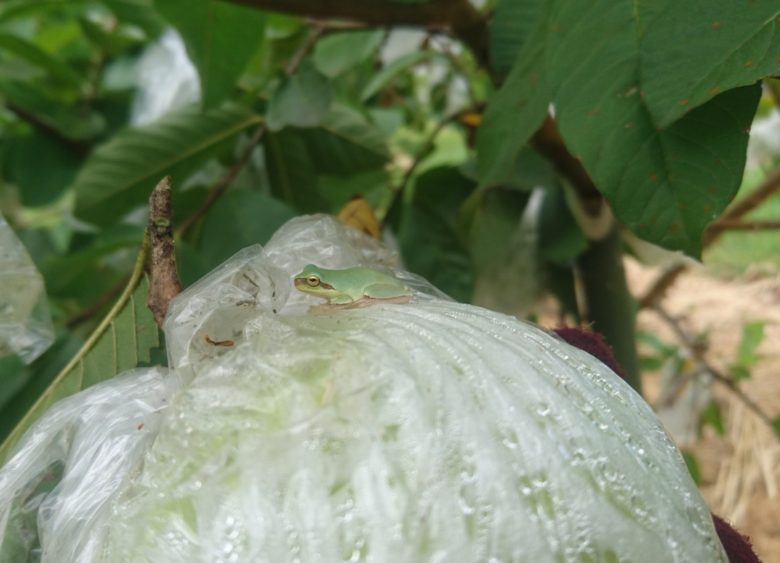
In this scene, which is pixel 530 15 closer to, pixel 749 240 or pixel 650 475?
pixel 650 475

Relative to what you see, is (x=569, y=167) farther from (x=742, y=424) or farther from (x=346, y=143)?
(x=742, y=424)

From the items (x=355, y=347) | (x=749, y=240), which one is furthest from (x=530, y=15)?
(x=749, y=240)

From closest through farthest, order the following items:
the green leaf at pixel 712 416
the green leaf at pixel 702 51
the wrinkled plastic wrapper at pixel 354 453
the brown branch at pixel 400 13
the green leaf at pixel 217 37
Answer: the wrinkled plastic wrapper at pixel 354 453 → the green leaf at pixel 702 51 → the brown branch at pixel 400 13 → the green leaf at pixel 217 37 → the green leaf at pixel 712 416

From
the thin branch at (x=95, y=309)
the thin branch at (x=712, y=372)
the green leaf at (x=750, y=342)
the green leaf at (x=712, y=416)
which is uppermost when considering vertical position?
the thin branch at (x=95, y=309)

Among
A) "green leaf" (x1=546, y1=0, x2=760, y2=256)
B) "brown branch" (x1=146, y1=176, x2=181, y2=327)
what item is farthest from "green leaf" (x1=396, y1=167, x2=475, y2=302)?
"brown branch" (x1=146, y1=176, x2=181, y2=327)

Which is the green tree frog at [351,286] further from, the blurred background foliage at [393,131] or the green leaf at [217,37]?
the green leaf at [217,37]

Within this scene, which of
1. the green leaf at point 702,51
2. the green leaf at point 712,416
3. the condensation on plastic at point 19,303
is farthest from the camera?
the green leaf at point 712,416

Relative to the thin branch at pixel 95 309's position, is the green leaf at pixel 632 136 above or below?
above

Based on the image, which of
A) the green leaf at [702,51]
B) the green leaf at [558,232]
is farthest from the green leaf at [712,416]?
the green leaf at [702,51]

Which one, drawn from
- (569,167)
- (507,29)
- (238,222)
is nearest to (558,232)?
(569,167)
